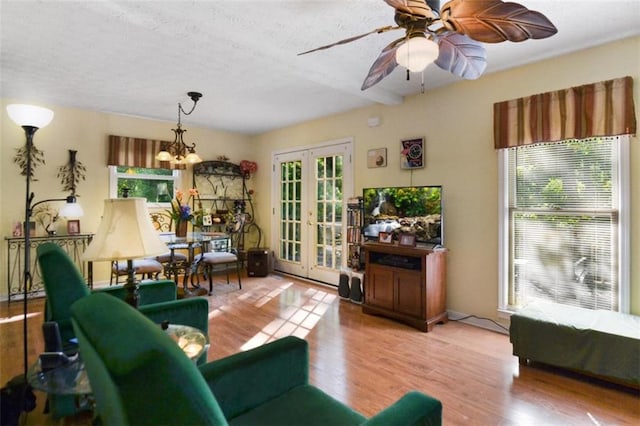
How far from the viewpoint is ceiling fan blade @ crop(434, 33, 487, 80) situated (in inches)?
74.7

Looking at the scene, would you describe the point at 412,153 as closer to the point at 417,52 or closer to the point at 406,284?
the point at 406,284

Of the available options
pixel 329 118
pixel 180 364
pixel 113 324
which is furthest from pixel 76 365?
pixel 329 118

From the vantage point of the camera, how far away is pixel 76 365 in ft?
4.91

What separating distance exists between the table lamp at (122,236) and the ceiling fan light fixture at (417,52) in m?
1.47

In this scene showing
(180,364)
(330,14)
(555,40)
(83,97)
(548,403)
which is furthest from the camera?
(83,97)

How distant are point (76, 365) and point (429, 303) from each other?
285 centimetres

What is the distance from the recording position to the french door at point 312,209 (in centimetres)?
499

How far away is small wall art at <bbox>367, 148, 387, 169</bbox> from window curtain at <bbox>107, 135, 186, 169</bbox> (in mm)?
2996

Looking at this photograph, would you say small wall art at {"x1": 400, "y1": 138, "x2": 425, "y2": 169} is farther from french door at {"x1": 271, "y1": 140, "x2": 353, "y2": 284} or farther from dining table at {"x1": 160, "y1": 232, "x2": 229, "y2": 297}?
dining table at {"x1": 160, "y1": 232, "x2": 229, "y2": 297}

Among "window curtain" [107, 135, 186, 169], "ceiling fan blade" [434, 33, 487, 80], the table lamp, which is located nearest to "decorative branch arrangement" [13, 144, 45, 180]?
"window curtain" [107, 135, 186, 169]

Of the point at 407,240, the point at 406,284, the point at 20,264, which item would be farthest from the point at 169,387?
the point at 20,264

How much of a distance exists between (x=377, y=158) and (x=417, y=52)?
9.13 ft

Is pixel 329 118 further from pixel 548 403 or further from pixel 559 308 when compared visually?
pixel 548 403

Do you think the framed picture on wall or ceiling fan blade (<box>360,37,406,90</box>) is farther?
the framed picture on wall
